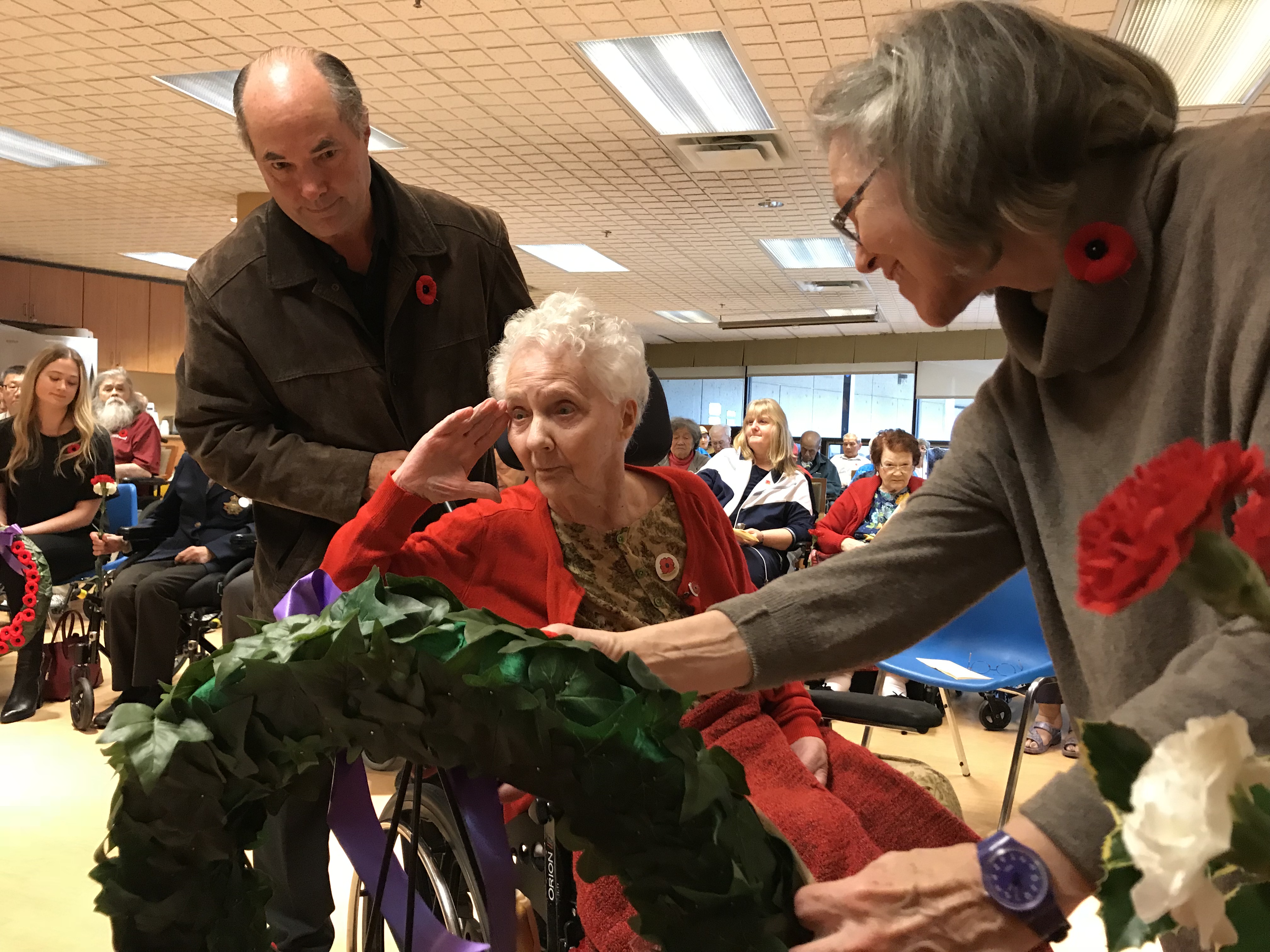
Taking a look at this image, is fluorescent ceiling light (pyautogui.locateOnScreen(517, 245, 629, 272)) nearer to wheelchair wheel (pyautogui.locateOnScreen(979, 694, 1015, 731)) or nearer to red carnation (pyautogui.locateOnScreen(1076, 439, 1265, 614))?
wheelchair wheel (pyautogui.locateOnScreen(979, 694, 1015, 731))

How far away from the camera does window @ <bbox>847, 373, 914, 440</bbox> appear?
51.6 feet

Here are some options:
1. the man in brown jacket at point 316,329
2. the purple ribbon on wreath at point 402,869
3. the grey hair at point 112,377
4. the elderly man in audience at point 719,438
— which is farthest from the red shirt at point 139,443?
the purple ribbon on wreath at point 402,869

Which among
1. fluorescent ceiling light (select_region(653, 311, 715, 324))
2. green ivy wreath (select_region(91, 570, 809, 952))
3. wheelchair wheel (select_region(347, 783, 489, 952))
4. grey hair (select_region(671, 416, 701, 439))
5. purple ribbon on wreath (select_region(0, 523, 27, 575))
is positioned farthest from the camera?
fluorescent ceiling light (select_region(653, 311, 715, 324))

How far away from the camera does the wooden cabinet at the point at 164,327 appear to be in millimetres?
12391

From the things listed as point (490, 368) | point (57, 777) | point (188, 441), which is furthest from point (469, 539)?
point (57, 777)

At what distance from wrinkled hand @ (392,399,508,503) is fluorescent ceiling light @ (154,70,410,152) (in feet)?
14.9

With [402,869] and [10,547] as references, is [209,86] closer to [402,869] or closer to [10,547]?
[10,547]

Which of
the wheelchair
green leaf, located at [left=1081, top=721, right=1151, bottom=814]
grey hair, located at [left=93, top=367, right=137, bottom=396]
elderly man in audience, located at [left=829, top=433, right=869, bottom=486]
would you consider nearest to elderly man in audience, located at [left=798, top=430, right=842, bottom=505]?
elderly man in audience, located at [left=829, top=433, right=869, bottom=486]

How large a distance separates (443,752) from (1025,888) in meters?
0.41

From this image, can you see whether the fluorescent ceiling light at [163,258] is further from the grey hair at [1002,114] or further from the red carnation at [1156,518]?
the red carnation at [1156,518]

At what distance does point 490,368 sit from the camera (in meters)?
1.82

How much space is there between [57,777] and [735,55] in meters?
4.26

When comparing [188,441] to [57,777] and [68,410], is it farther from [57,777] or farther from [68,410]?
[68,410]

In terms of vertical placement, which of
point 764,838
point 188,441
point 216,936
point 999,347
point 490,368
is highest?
point 999,347
